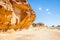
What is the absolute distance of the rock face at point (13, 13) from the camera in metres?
19.8

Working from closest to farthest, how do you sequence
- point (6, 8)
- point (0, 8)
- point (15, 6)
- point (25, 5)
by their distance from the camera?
point (0, 8) → point (6, 8) → point (15, 6) → point (25, 5)

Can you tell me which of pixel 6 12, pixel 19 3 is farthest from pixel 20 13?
pixel 6 12

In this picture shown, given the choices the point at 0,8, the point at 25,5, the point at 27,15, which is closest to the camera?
the point at 0,8

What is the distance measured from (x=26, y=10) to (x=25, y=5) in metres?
2.23

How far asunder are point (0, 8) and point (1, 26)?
3.07 meters

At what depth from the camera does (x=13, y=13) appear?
86.2 feet

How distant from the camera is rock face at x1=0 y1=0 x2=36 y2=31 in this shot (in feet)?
64.8

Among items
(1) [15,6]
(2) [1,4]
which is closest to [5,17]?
(2) [1,4]

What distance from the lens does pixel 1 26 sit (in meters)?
20.1

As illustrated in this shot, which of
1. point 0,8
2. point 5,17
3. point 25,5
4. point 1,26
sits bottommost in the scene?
point 1,26

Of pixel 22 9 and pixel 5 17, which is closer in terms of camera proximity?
pixel 5 17

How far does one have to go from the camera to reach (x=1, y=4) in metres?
19.0

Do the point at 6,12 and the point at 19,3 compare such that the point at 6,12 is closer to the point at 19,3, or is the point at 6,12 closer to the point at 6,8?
the point at 6,8

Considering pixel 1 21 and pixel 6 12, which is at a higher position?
pixel 6 12
